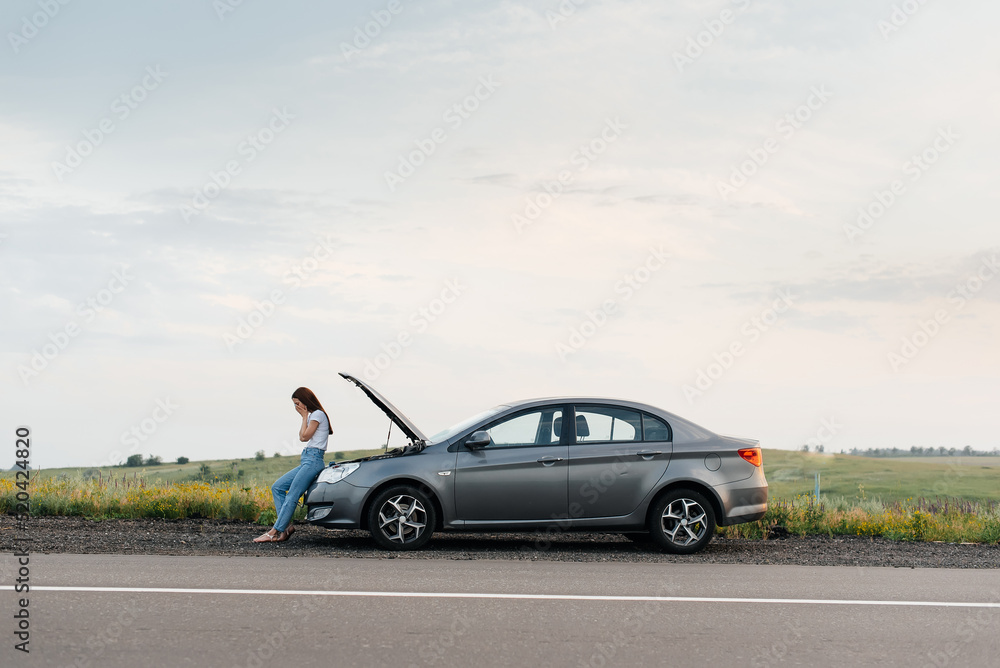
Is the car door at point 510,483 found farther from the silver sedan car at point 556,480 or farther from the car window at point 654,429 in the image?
the car window at point 654,429

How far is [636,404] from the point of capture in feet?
39.3

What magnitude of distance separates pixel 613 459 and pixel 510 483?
4.06ft

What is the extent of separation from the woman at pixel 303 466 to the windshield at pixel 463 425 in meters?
1.47

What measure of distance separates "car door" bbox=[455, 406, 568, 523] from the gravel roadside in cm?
48

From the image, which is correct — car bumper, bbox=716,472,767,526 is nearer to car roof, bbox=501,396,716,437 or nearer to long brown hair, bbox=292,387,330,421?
car roof, bbox=501,396,716,437

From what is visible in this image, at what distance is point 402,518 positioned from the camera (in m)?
11.5

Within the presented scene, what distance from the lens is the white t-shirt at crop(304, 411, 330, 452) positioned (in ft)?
40.7

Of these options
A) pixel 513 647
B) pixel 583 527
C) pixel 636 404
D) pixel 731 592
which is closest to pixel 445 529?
pixel 583 527

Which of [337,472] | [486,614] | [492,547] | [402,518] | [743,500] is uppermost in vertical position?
[337,472]

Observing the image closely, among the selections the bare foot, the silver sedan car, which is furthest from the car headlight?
the bare foot

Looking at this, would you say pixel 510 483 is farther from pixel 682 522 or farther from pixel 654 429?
pixel 682 522

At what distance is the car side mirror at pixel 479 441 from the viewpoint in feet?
37.6

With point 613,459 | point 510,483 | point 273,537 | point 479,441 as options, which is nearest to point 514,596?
point 510,483

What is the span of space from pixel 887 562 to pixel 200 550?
791 centimetres
